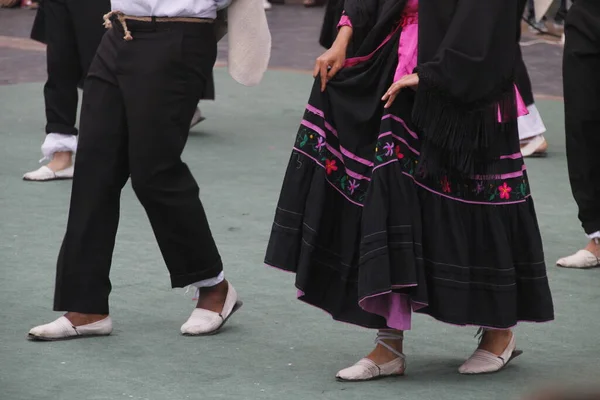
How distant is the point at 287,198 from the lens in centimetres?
410

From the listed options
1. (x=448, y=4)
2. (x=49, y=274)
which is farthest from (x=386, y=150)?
(x=49, y=274)

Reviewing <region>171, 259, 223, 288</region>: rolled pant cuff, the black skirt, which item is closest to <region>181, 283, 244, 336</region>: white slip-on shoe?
<region>171, 259, 223, 288</region>: rolled pant cuff

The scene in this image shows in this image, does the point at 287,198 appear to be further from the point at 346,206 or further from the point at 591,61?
the point at 591,61

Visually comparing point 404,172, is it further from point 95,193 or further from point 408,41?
point 95,193

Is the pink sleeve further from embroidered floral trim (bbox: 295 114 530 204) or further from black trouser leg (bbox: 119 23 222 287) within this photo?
black trouser leg (bbox: 119 23 222 287)

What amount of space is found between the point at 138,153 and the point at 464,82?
4.22 feet

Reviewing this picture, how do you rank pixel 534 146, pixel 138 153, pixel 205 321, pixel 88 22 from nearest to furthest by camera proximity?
pixel 138 153 < pixel 205 321 < pixel 88 22 < pixel 534 146

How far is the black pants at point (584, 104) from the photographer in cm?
578

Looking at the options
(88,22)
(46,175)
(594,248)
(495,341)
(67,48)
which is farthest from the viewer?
(46,175)

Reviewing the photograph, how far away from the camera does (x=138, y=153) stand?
4.46 m

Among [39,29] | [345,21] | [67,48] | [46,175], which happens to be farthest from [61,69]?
[345,21]

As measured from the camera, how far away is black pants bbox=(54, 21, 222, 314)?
4449 mm

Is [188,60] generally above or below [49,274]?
above

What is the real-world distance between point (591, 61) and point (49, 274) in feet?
8.89
